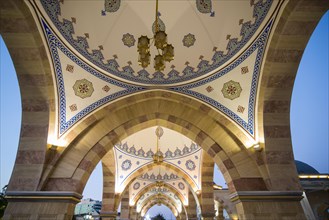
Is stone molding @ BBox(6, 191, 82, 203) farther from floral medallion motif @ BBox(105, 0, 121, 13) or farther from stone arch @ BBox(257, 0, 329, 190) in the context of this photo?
stone arch @ BBox(257, 0, 329, 190)

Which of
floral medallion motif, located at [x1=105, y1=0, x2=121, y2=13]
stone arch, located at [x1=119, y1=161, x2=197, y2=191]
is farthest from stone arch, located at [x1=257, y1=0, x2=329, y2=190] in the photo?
stone arch, located at [x1=119, y1=161, x2=197, y2=191]

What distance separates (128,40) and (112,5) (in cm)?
93

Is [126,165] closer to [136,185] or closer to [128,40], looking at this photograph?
[136,185]

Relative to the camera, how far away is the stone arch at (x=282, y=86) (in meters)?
4.16

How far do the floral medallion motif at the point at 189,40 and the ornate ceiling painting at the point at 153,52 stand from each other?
3cm

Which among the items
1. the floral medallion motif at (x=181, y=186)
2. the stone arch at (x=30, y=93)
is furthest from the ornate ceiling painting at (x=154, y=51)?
the floral medallion motif at (x=181, y=186)

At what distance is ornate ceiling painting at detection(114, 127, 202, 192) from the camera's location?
10.3m

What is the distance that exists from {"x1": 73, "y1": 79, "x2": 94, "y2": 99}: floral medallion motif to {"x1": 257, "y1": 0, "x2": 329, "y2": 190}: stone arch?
434 cm

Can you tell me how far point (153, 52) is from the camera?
598cm

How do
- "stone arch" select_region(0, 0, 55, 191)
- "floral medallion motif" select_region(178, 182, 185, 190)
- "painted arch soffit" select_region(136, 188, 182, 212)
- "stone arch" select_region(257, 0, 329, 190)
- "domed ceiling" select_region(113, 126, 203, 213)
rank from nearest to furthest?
"stone arch" select_region(257, 0, 329, 190)
"stone arch" select_region(0, 0, 55, 191)
"domed ceiling" select_region(113, 126, 203, 213)
"floral medallion motif" select_region(178, 182, 185, 190)
"painted arch soffit" select_region(136, 188, 182, 212)

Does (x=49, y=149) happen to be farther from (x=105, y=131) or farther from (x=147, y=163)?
(x=147, y=163)

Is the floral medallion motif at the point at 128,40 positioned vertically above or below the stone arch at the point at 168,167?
above

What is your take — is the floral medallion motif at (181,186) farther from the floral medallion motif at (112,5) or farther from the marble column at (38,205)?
the floral medallion motif at (112,5)

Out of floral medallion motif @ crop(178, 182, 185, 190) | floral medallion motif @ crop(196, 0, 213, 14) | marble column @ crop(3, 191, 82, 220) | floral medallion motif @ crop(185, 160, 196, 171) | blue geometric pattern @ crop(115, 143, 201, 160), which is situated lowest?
marble column @ crop(3, 191, 82, 220)
